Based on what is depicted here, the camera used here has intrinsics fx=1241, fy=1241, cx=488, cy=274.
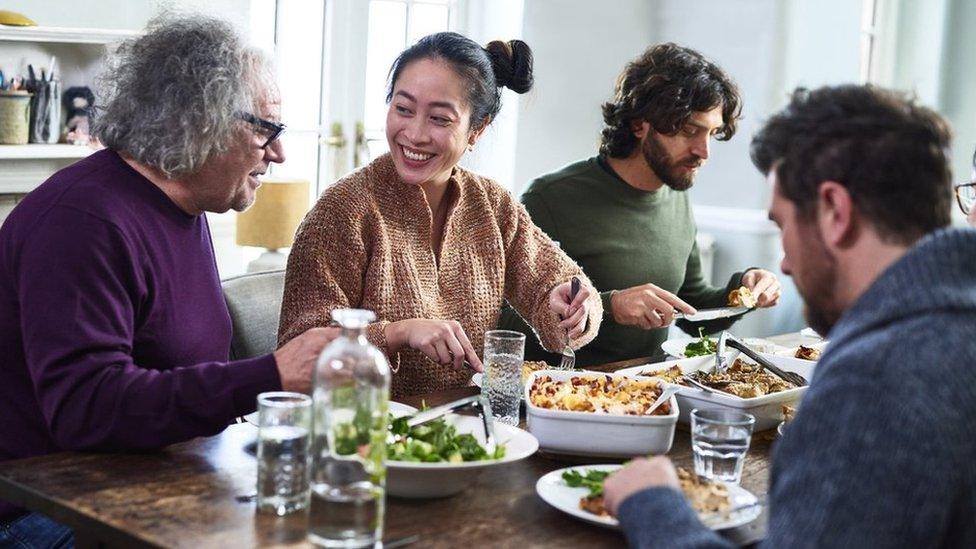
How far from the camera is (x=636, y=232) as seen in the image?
318 cm

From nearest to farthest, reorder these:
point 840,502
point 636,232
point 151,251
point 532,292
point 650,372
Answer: point 840,502
point 151,251
point 650,372
point 532,292
point 636,232

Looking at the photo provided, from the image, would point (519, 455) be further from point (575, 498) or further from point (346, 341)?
point (346, 341)

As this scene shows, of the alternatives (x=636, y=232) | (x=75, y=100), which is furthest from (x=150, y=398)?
(x=75, y=100)

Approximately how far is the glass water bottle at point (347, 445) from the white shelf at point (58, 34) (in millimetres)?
2009

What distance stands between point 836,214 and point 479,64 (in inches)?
56.0

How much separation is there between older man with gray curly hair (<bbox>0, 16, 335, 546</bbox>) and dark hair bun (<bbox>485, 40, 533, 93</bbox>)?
0.71m

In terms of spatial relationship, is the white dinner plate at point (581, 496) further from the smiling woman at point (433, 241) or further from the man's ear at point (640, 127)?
the man's ear at point (640, 127)

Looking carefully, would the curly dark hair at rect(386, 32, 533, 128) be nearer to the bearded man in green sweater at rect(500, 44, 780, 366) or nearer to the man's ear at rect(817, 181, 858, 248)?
the bearded man in green sweater at rect(500, 44, 780, 366)

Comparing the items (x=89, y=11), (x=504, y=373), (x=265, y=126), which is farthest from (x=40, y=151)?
(x=504, y=373)

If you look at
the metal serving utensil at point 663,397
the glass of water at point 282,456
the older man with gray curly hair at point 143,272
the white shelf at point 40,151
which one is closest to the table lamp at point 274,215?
the white shelf at point 40,151

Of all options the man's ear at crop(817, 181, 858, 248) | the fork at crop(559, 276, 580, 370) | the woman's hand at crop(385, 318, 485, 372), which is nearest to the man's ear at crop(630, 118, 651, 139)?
the fork at crop(559, 276, 580, 370)

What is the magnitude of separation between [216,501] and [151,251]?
52 cm

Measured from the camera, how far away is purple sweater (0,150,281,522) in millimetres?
1726

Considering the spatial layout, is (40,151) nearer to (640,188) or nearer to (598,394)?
(640,188)
